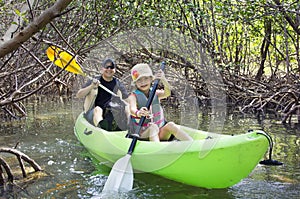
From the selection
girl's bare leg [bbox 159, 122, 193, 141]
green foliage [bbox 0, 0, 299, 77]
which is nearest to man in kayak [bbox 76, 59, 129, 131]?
green foliage [bbox 0, 0, 299, 77]

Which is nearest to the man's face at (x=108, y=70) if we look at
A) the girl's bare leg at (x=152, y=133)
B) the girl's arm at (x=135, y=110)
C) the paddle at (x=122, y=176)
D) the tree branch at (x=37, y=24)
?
the girl's arm at (x=135, y=110)

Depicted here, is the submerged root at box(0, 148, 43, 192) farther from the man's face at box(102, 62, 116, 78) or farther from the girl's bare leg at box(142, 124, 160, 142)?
the man's face at box(102, 62, 116, 78)

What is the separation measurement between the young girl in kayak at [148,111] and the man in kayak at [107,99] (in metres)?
0.75

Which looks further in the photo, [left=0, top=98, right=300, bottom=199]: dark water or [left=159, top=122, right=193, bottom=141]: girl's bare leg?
[left=159, top=122, right=193, bottom=141]: girl's bare leg

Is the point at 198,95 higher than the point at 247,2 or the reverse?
the reverse

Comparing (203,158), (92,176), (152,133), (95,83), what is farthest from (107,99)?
(203,158)

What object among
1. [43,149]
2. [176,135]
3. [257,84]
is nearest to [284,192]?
[176,135]

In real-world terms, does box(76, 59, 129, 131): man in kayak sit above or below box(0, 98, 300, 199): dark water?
A: above

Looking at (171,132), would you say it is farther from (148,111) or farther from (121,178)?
(121,178)

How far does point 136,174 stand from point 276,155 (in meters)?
1.67

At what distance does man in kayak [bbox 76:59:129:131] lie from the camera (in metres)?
4.88

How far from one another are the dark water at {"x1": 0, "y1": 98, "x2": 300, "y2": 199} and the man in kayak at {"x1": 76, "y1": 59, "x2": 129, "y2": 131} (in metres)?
0.46

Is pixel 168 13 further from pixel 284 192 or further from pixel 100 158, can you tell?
pixel 284 192

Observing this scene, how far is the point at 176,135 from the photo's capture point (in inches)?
Answer: 150
